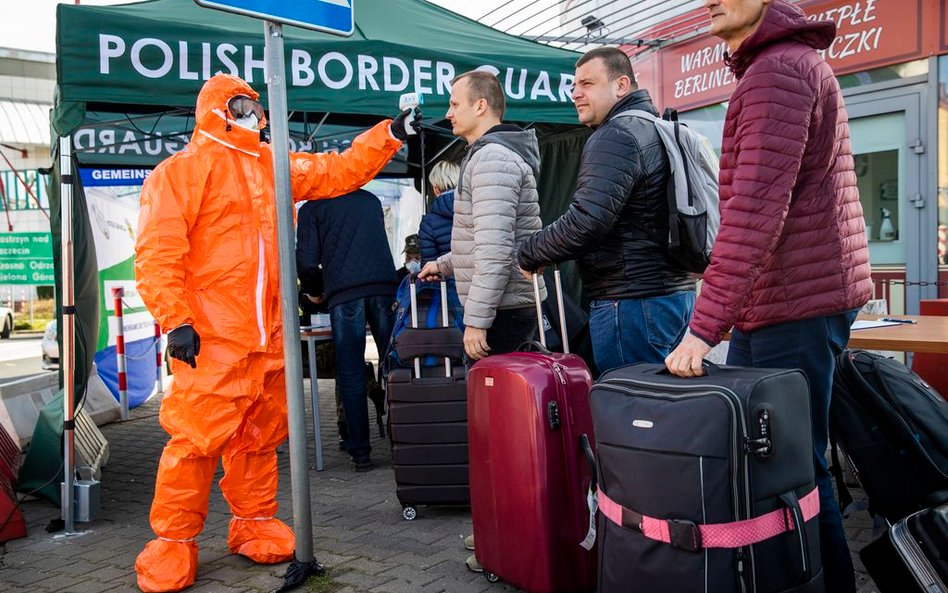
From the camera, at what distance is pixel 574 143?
6.76 metres

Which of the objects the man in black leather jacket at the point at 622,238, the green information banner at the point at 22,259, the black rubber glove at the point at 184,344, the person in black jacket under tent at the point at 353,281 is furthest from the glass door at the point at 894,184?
the green information banner at the point at 22,259

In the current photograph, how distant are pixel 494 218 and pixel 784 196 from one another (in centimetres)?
143

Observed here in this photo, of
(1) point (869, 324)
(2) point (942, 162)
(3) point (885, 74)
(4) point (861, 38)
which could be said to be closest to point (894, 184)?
(2) point (942, 162)

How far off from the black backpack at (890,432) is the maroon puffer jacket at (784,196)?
467 mm

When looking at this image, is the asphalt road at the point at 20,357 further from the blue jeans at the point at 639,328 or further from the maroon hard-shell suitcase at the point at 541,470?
the blue jeans at the point at 639,328

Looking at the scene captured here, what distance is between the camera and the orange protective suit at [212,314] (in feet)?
10.4

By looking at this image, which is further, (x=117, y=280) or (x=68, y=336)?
(x=117, y=280)

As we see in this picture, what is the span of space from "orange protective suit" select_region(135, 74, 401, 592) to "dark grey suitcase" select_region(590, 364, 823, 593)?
182 centimetres

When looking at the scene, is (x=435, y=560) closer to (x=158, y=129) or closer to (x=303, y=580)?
(x=303, y=580)

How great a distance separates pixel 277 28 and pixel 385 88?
6.08 feet

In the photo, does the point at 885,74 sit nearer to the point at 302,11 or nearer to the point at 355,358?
the point at 355,358

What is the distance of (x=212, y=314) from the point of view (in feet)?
10.7

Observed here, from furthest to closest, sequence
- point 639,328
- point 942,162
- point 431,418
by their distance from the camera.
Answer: point 942,162 → point 431,418 → point 639,328

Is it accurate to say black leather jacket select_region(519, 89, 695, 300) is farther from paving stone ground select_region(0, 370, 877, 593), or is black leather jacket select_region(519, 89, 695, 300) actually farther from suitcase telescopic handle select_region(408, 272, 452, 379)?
paving stone ground select_region(0, 370, 877, 593)
